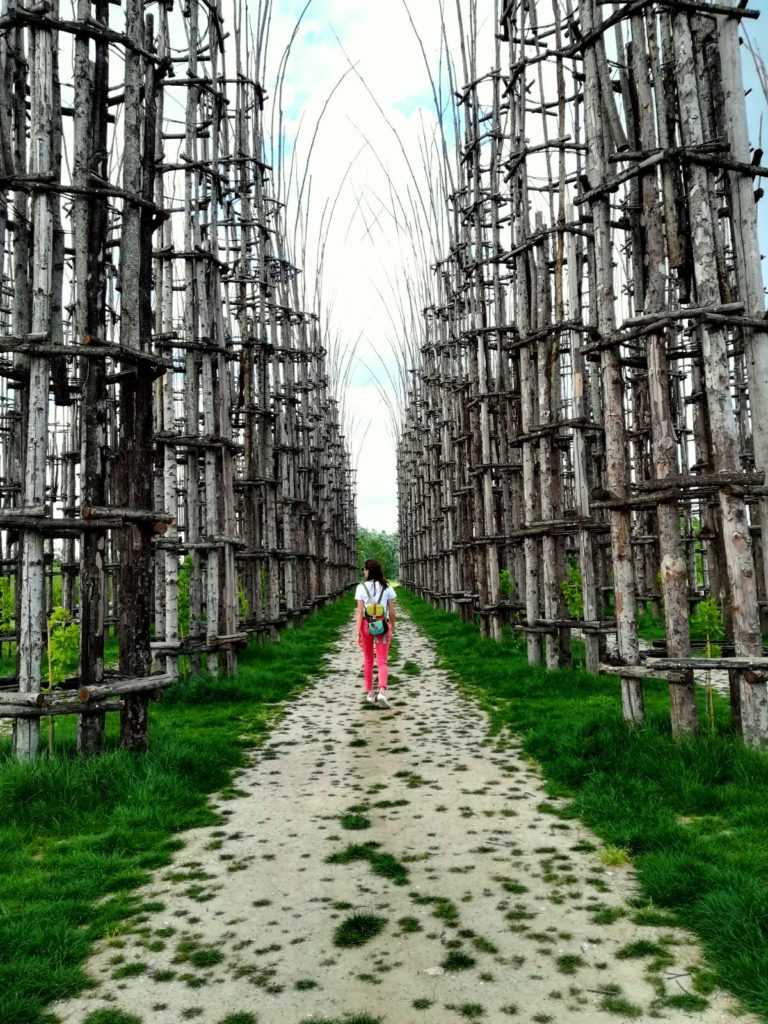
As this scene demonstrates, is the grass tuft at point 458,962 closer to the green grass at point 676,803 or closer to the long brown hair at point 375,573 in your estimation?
the green grass at point 676,803

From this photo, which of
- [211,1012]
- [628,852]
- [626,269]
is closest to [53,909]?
[211,1012]

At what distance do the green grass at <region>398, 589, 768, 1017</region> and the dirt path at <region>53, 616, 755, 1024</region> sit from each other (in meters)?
0.15

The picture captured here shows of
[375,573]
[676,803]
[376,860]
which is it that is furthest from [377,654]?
[376,860]

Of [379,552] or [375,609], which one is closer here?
[375,609]

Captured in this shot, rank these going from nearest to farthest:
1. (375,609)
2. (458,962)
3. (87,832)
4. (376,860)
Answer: (458,962) < (376,860) < (87,832) < (375,609)

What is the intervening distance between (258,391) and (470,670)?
7.43 m

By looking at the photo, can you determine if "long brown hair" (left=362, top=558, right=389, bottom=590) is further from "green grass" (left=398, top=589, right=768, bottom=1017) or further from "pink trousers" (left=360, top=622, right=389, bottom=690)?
"green grass" (left=398, top=589, right=768, bottom=1017)

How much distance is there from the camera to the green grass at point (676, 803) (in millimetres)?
3178

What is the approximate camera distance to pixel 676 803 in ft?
15.8

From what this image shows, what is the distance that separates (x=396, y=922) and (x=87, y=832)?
2381mm

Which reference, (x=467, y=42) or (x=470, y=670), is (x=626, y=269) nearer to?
(x=467, y=42)

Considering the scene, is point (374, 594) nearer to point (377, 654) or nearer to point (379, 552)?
point (377, 654)

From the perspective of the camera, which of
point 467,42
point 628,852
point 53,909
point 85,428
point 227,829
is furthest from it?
point 467,42

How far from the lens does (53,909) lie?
142 inches
